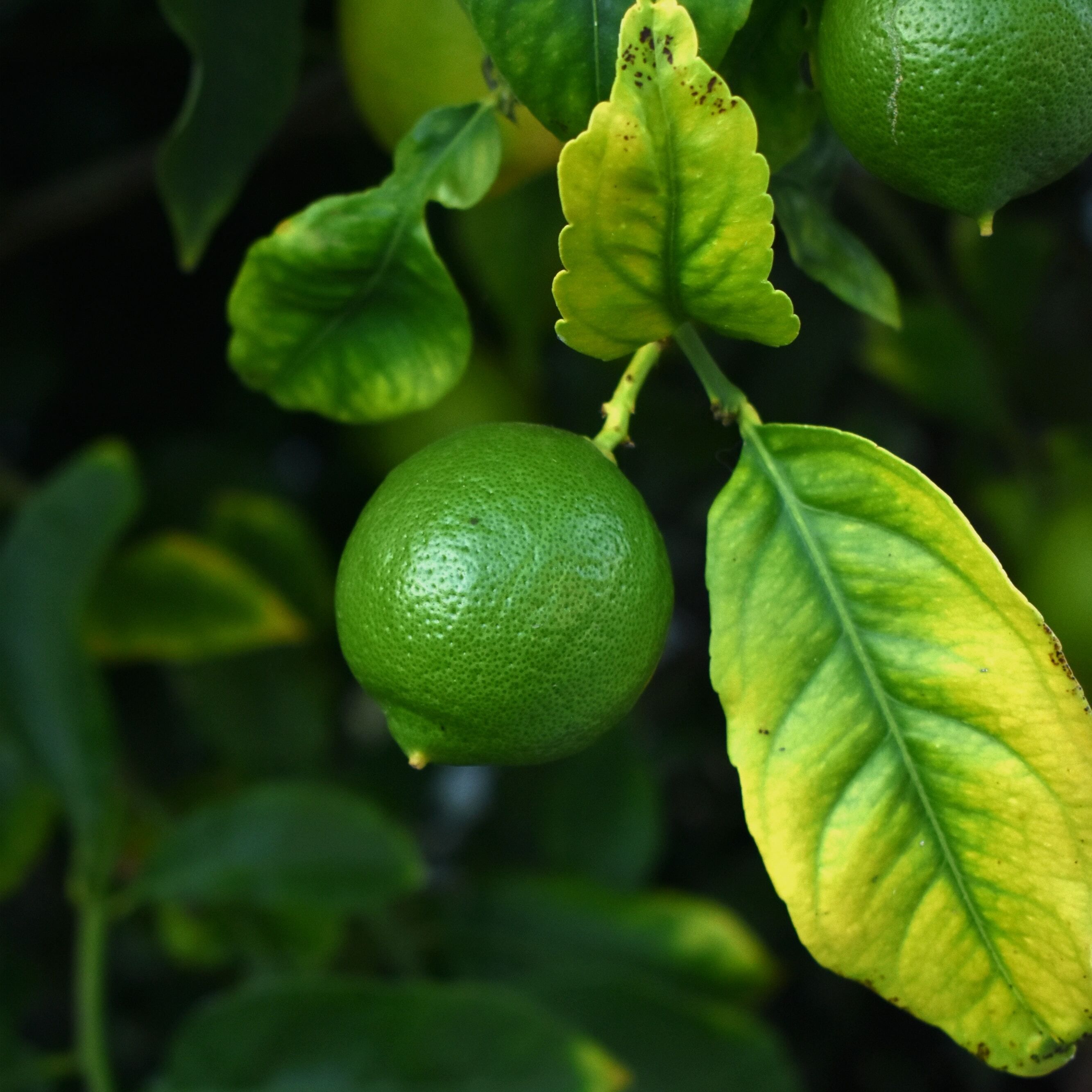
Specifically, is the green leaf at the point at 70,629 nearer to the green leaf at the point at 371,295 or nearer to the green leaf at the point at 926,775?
the green leaf at the point at 371,295

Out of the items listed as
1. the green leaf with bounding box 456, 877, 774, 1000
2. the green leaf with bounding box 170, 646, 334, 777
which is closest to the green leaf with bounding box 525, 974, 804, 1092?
the green leaf with bounding box 456, 877, 774, 1000

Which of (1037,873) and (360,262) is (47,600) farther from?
(1037,873)

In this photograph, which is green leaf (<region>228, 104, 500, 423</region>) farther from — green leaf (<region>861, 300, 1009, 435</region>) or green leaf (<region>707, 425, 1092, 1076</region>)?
green leaf (<region>861, 300, 1009, 435</region>)

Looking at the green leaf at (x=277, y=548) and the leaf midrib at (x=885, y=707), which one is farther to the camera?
the green leaf at (x=277, y=548)

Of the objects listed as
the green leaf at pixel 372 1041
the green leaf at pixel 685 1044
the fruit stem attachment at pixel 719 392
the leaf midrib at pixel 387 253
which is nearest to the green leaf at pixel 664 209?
the fruit stem attachment at pixel 719 392

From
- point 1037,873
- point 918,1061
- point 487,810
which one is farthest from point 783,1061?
point 918,1061

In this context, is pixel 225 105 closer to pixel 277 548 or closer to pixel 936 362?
pixel 277 548
